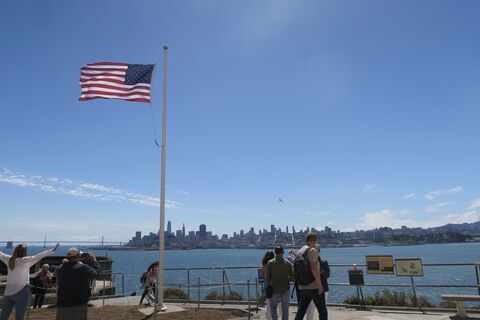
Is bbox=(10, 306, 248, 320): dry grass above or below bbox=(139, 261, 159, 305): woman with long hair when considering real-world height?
below

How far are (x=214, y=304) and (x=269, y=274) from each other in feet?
21.0

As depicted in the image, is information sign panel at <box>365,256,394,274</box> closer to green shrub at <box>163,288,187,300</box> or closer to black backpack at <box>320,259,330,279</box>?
black backpack at <box>320,259,330,279</box>

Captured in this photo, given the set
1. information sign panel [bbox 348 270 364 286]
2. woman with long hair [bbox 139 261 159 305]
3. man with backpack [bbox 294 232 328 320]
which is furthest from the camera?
woman with long hair [bbox 139 261 159 305]

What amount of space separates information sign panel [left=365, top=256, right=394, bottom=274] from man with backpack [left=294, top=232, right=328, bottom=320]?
5649mm

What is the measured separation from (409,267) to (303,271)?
616cm

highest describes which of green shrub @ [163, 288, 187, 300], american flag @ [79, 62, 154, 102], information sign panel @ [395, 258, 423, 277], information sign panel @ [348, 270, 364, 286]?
american flag @ [79, 62, 154, 102]

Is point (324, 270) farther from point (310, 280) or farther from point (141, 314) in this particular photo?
point (141, 314)

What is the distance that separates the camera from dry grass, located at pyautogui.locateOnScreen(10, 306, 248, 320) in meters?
10.2

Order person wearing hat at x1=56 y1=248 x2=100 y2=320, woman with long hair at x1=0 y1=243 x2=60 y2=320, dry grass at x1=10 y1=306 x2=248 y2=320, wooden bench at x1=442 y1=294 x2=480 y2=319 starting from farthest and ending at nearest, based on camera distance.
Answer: dry grass at x1=10 y1=306 x2=248 y2=320
wooden bench at x1=442 y1=294 x2=480 y2=319
woman with long hair at x1=0 y1=243 x2=60 y2=320
person wearing hat at x1=56 y1=248 x2=100 y2=320

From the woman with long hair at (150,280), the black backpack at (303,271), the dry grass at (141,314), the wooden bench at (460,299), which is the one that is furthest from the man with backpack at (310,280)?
the woman with long hair at (150,280)

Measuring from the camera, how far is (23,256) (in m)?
7.30

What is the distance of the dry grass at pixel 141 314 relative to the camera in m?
10.2

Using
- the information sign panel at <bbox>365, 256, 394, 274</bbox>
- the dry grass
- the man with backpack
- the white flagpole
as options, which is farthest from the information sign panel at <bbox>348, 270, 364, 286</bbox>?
the white flagpole

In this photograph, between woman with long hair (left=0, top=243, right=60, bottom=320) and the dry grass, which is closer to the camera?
woman with long hair (left=0, top=243, right=60, bottom=320)
